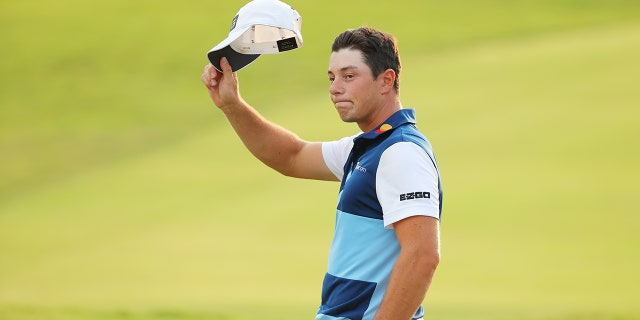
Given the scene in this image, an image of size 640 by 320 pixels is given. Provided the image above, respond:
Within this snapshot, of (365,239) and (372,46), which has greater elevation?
(372,46)

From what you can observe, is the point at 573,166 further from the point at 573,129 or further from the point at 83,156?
the point at 83,156

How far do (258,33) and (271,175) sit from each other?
10.1 meters

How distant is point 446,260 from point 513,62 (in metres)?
11.5

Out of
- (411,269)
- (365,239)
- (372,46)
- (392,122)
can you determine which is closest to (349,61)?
(372,46)

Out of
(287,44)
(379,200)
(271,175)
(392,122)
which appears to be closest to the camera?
(379,200)

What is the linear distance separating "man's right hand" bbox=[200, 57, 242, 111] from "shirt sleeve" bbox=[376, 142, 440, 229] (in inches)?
34.1

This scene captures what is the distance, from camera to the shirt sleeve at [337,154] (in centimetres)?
380

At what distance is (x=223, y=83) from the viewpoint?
12.5ft

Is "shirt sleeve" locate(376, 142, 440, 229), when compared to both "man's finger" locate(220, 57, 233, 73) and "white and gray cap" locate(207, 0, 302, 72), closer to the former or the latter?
"white and gray cap" locate(207, 0, 302, 72)

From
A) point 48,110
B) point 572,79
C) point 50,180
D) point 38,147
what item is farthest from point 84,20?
point 572,79

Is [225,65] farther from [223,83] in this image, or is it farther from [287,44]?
[287,44]

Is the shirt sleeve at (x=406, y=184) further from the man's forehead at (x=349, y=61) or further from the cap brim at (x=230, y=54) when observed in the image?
the cap brim at (x=230, y=54)

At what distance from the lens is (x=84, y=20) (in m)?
27.6

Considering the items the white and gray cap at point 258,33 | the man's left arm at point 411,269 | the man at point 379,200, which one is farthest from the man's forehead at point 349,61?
the man's left arm at point 411,269
